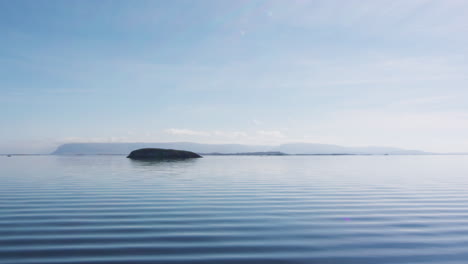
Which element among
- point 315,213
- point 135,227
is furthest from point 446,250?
point 135,227

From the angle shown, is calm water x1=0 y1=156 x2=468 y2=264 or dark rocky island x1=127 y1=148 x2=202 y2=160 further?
dark rocky island x1=127 y1=148 x2=202 y2=160

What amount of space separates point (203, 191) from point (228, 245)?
497 inches

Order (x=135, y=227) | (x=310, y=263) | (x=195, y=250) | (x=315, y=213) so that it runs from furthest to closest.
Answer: (x=315, y=213) < (x=135, y=227) < (x=195, y=250) < (x=310, y=263)

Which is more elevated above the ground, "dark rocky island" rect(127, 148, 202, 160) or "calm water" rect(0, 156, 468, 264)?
"dark rocky island" rect(127, 148, 202, 160)

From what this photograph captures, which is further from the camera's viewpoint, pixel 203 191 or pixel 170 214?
pixel 203 191

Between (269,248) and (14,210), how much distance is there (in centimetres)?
1221

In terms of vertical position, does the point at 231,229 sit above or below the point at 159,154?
below

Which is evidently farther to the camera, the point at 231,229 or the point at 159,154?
the point at 159,154

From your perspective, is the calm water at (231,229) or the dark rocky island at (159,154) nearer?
the calm water at (231,229)

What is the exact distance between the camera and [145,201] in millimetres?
17391

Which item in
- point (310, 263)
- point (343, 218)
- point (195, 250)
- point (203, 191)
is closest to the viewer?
point (310, 263)

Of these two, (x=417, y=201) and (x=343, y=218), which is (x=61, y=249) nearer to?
(x=343, y=218)

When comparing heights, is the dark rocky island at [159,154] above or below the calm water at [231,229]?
above

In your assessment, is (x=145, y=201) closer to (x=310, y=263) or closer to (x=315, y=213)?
(x=315, y=213)
